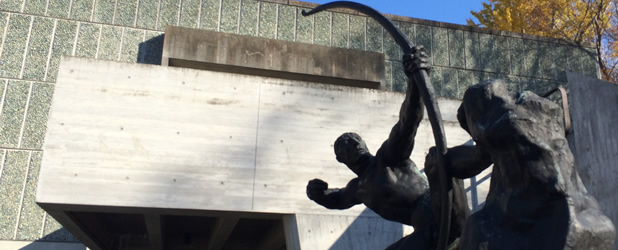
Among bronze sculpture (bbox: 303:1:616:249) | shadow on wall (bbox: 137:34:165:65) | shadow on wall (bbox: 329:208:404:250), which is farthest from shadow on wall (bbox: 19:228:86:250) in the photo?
bronze sculpture (bbox: 303:1:616:249)

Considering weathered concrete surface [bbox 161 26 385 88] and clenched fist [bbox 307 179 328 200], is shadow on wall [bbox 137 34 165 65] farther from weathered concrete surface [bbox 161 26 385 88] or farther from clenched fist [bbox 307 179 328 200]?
clenched fist [bbox 307 179 328 200]

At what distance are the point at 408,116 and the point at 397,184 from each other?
0.57 metres

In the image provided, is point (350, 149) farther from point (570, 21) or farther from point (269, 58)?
point (570, 21)

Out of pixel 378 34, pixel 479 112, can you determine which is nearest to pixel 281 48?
pixel 378 34

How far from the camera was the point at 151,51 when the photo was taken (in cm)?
999

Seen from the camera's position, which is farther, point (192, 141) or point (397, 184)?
point (192, 141)

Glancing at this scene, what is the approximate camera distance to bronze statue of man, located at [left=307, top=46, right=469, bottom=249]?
3855 mm

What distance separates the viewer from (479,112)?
2.94m

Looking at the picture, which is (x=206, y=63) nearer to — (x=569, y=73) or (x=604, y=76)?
(x=569, y=73)

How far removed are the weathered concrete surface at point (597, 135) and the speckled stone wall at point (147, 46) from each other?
2.20m

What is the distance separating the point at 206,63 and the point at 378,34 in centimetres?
350

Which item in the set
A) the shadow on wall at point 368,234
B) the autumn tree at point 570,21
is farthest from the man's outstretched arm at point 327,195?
the autumn tree at point 570,21

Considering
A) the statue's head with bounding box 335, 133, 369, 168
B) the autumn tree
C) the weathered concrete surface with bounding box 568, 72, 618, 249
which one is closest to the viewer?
the statue's head with bounding box 335, 133, 369, 168

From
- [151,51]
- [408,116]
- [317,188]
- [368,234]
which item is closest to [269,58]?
[151,51]
